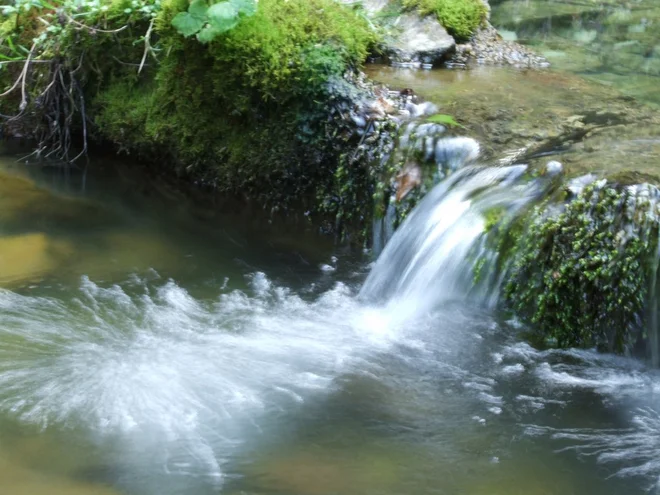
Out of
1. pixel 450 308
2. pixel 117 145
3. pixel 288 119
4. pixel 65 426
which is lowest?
pixel 65 426

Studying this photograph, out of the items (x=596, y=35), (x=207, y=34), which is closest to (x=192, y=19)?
(x=207, y=34)

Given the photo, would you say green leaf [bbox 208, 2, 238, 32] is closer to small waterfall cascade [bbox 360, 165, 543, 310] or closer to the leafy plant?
the leafy plant

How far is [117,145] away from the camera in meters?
5.54

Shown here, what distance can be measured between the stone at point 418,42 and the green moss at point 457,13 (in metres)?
0.07

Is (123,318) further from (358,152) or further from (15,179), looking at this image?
(15,179)

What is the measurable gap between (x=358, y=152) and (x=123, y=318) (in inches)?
60.5

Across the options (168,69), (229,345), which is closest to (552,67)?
(168,69)

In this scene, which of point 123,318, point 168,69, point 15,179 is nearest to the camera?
point 123,318

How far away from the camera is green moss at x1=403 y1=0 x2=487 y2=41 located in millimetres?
5422

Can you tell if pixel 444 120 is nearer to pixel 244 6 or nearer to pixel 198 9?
pixel 244 6

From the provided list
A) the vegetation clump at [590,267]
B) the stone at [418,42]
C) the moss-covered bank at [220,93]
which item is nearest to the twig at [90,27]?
the moss-covered bank at [220,93]

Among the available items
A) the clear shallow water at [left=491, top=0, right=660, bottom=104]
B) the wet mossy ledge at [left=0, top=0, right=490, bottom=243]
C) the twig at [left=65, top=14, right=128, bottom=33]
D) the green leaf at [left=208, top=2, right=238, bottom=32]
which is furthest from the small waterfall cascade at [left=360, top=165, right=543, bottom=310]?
the twig at [left=65, top=14, right=128, bottom=33]

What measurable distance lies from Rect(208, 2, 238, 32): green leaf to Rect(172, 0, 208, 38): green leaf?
4.7 inches

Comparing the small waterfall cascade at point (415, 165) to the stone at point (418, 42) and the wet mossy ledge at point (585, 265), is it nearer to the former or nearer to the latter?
the wet mossy ledge at point (585, 265)
